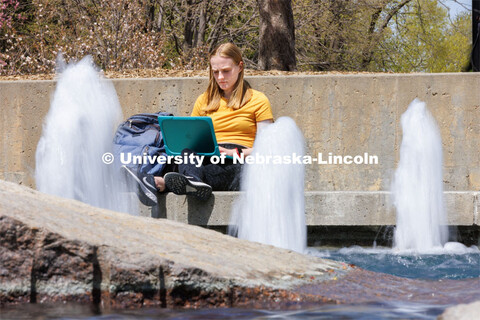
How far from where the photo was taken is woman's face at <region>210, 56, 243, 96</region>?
7.23m

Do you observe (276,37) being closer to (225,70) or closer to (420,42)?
(225,70)

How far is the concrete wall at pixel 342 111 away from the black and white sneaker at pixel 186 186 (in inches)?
62.8

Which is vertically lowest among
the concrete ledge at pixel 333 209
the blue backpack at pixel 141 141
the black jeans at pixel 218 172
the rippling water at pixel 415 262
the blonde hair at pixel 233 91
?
the rippling water at pixel 415 262

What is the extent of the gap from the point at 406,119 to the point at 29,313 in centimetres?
506

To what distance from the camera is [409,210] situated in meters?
7.10

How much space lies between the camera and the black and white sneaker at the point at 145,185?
6.85 meters

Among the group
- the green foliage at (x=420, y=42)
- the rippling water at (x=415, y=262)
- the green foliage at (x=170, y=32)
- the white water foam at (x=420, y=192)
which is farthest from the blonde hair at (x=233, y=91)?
the green foliage at (x=420, y=42)

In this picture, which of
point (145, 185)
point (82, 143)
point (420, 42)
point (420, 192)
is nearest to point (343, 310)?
point (145, 185)

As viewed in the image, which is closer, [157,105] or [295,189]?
[295,189]

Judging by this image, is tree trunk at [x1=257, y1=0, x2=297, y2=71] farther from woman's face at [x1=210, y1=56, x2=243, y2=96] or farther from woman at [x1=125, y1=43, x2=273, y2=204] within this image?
woman's face at [x1=210, y1=56, x2=243, y2=96]

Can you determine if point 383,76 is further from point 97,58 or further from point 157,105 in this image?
point 97,58

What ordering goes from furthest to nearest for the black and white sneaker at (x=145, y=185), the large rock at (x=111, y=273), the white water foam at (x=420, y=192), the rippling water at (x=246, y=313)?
the white water foam at (x=420, y=192) < the black and white sneaker at (x=145, y=185) < the large rock at (x=111, y=273) < the rippling water at (x=246, y=313)

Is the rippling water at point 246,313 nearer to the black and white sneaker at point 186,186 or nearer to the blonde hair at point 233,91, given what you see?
the black and white sneaker at point 186,186

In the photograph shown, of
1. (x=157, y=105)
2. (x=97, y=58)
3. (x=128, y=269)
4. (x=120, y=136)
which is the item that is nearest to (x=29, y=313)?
(x=128, y=269)
